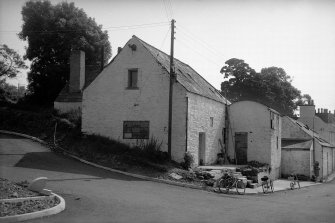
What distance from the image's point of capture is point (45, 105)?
40.8 metres

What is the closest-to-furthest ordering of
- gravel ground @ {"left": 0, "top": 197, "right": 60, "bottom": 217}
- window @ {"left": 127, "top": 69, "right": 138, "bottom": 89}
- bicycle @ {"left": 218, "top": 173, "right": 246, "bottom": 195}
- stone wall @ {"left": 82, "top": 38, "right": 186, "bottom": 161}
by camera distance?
gravel ground @ {"left": 0, "top": 197, "right": 60, "bottom": 217} → bicycle @ {"left": 218, "top": 173, "right": 246, "bottom": 195} → stone wall @ {"left": 82, "top": 38, "right": 186, "bottom": 161} → window @ {"left": 127, "top": 69, "right": 138, "bottom": 89}

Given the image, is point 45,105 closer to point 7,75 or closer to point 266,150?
point 7,75

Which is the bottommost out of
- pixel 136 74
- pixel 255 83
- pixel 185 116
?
pixel 185 116

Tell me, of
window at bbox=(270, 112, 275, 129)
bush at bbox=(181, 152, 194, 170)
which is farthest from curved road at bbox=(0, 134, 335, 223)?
window at bbox=(270, 112, 275, 129)

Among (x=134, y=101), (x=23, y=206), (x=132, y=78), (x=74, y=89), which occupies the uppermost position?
(x=74, y=89)

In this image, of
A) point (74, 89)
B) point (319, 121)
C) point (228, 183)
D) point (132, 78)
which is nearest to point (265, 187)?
point (228, 183)

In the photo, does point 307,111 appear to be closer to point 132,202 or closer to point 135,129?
point 135,129

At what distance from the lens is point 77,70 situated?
33.6 meters

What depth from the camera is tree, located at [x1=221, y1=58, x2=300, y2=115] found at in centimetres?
5569

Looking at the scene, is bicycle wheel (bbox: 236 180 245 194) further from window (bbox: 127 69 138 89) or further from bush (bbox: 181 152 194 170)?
window (bbox: 127 69 138 89)

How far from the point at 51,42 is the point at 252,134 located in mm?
25409

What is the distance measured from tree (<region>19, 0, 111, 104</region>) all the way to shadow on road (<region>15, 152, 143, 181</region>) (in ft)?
64.8

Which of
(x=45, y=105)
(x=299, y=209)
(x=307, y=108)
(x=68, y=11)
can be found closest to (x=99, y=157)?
(x=299, y=209)

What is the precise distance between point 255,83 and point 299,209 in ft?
143
